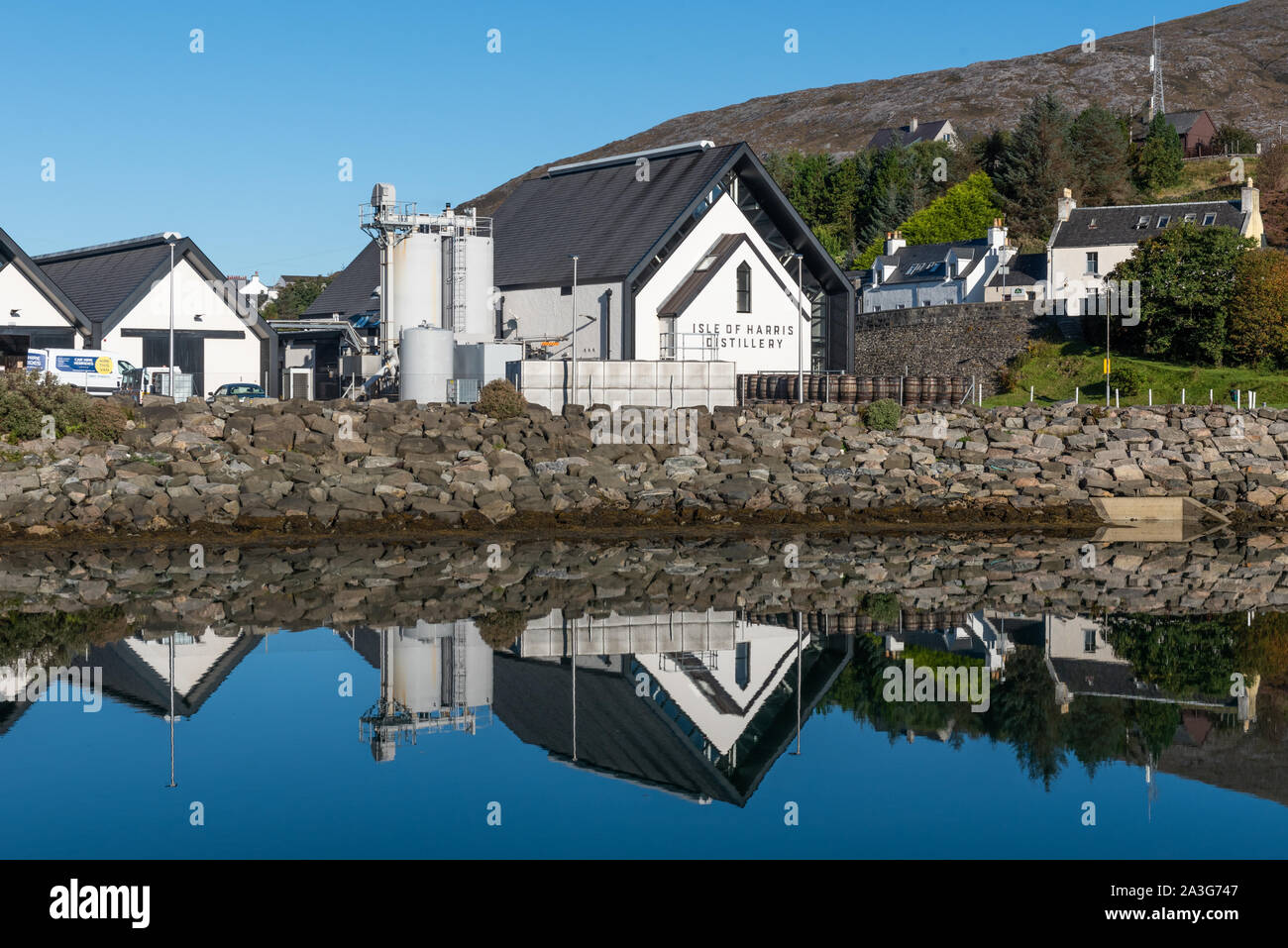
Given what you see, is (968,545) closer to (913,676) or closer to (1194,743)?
(913,676)

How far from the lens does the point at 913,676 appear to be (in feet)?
55.5

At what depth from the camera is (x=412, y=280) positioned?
1892 inches

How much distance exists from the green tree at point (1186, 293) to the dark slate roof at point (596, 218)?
17.0 m

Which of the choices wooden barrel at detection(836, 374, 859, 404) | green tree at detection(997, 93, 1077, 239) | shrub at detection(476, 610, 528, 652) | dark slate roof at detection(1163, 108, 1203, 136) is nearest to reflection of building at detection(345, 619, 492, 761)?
shrub at detection(476, 610, 528, 652)

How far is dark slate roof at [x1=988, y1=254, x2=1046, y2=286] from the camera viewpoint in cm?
7362

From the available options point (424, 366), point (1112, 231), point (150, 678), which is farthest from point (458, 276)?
point (1112, 231)

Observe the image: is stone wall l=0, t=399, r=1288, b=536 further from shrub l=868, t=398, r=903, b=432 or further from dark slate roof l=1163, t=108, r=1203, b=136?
dark slate roof l=1163, t=108, r=1203, b=136

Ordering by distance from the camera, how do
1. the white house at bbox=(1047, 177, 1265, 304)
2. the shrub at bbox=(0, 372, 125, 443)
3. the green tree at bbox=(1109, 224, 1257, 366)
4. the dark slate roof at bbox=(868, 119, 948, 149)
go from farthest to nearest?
the dark slate roof at bbox=(868, 119, 948, 149), the white house at bbox=(1047, 177, 1265, 304), the green tree at bbox=(1109, 224, 1257, 366), the shrub at bbox=(0, 372, 125, 443)

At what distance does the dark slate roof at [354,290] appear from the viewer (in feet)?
188

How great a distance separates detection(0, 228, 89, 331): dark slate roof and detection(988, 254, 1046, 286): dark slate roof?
46.9 metres

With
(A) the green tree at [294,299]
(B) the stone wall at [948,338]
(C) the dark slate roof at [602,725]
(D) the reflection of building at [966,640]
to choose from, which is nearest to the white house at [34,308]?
(B) the stone wall at [948,338]

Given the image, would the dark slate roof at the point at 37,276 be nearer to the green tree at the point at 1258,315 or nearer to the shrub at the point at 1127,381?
the shrub at the point at 1127,381

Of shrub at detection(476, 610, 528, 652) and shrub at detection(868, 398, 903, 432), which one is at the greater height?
shrub at detection(868, 398, 903, 432)

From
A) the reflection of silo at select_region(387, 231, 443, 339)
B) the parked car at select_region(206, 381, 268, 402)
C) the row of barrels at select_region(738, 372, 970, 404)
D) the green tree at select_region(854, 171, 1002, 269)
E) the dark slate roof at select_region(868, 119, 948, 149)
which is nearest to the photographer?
the row of barrels at select_region(738, 372, 970, 404)
